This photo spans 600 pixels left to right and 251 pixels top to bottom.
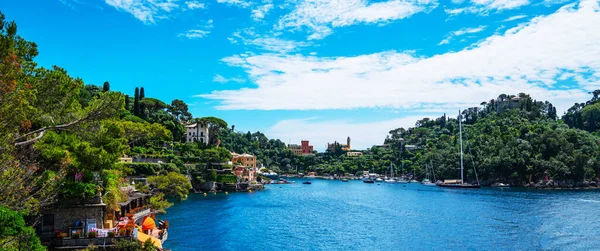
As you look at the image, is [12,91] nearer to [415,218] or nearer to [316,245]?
[316,245]

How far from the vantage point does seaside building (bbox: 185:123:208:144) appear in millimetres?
113438

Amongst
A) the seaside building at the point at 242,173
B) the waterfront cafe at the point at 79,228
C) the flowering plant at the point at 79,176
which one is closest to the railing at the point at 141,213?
the waterfront cafe at the point at 79,228

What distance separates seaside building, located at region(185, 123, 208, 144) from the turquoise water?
144 feet

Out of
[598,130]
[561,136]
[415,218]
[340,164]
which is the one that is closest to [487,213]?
[415,218]

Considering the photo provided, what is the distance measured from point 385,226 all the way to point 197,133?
7451 cm

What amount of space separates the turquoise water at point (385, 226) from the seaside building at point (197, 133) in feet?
144

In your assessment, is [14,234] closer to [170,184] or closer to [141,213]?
[141,213]

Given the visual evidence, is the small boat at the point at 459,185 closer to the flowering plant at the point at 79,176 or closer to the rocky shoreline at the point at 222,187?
the rocky shoreline at the point at 222,187

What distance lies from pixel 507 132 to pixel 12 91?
139435mm

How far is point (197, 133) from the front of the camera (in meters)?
113

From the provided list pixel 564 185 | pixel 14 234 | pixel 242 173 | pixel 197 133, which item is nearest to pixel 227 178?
pixel 242 173

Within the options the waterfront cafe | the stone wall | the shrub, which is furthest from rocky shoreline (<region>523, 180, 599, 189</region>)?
the stone wall

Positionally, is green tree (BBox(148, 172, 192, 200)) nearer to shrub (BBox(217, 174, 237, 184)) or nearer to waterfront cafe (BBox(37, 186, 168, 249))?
shrub (BBox(217, 174, 237, 184))

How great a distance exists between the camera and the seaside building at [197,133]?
372 ft
